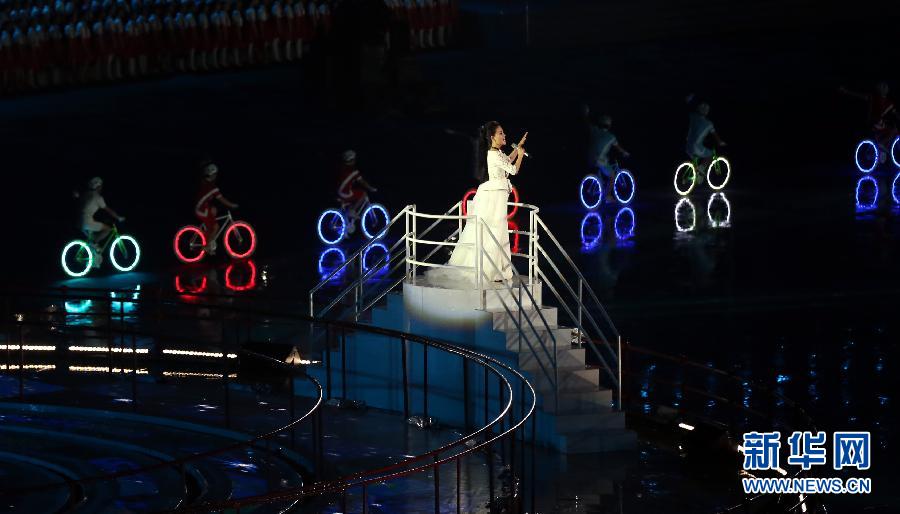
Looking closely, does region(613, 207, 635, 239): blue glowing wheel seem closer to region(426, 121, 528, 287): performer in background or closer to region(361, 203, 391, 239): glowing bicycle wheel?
region(361, 203, 391, 239): glowing bicycle wheel

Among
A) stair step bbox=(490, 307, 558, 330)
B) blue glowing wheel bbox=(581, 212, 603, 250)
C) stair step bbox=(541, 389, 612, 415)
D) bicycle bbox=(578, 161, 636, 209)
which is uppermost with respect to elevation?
bicycle bbox=(578, 161, 636, 209)

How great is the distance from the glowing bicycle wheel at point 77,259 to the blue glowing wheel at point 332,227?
3.91 meters

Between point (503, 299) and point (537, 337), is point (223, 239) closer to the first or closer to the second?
point (503, 299)

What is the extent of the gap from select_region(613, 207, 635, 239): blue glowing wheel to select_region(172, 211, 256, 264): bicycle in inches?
228

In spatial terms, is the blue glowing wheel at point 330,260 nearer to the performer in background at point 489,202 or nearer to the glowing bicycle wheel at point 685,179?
the performer in background at point 489,202

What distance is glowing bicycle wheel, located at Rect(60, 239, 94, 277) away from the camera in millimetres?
24230

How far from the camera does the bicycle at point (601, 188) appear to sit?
30.2 metres

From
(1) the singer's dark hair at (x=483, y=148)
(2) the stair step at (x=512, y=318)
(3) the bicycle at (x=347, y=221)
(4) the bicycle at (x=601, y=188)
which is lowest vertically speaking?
(2) the stair step at (x=512, y=318)

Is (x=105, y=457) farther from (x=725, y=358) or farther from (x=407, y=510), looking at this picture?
(x=725, y=358)

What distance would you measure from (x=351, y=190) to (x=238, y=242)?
2.32m

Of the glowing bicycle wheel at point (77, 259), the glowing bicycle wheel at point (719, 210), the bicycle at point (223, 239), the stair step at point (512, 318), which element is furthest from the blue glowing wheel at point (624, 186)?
the stair step at point (512, 318)

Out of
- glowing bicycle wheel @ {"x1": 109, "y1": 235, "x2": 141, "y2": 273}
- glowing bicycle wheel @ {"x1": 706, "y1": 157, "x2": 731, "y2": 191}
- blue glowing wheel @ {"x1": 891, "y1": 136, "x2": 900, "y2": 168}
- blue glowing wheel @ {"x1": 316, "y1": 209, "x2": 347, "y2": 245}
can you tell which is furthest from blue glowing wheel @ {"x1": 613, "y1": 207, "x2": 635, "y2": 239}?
glowing bicycle wheel @ {"x1": 109, "y1": 235, "x2": 141, "y2": 273}

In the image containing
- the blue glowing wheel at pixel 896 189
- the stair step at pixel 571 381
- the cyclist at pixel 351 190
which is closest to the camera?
the stair step at pixel 571 381

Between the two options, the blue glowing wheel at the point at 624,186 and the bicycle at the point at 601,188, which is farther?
the blue glowing wheel at the point at 624,186
